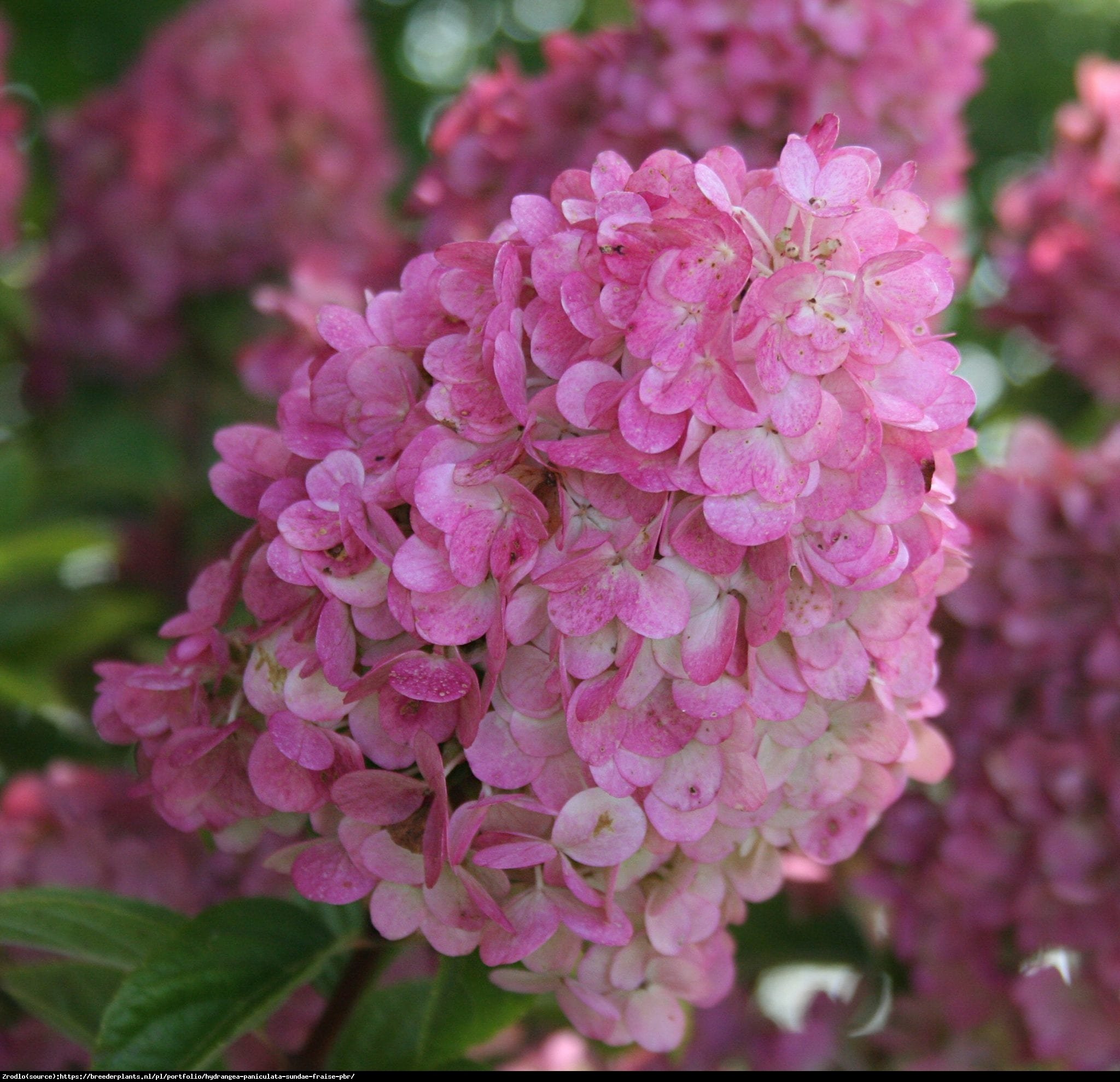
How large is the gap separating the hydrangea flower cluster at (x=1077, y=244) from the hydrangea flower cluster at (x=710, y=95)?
31cm

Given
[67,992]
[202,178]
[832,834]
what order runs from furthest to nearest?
[202,178] < [67,992] < [832,834]

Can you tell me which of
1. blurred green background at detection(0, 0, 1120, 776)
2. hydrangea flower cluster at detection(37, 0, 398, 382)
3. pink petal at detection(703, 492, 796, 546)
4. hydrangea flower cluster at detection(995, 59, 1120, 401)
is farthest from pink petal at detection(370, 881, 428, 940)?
hydrangea flower cluster at detection(37, 0, 398, 382)

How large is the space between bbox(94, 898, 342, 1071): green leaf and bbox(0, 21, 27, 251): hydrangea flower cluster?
139 cm

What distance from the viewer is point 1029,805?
0.79 metres

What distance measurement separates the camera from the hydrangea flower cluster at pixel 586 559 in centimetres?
42

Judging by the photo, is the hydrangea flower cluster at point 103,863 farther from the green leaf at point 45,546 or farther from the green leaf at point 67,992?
the green leaf at point 45,546

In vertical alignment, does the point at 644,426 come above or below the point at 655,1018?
above

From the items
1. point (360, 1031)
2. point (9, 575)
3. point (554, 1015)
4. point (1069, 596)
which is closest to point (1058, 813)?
point (1069, 596)

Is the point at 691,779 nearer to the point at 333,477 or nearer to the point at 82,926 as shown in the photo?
the point at 333,477

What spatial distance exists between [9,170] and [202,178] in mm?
343

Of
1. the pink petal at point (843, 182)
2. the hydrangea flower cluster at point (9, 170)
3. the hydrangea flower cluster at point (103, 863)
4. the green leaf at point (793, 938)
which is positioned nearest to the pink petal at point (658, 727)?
the pink petal at point (843, 182)

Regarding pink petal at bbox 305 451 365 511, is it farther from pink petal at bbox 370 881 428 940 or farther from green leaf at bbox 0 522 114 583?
green leaf at bbox 0 522 114 583

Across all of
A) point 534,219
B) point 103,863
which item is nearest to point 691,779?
point 534,219

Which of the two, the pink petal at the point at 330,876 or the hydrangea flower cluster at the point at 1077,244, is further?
the hydrangea flower cluster at the point at 1077,244
